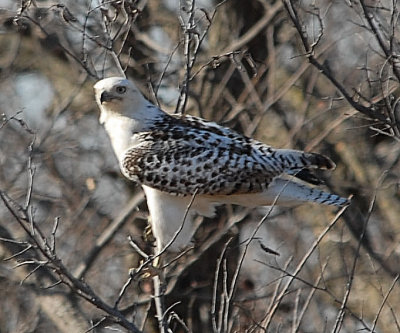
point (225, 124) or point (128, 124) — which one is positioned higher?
point (128, 124)

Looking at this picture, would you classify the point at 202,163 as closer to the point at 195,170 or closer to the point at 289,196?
the point at 195,170

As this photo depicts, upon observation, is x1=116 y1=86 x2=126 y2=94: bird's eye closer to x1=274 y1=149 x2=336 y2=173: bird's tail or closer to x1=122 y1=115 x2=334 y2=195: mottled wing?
x1=122 y1=115 x2=334 y2=195: mottled wing

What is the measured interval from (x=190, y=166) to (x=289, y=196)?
638 millimetres

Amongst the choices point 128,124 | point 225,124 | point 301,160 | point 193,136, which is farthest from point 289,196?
point 225,124

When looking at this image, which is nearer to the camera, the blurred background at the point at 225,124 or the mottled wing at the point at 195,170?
the mottled wing at the point at 195,170

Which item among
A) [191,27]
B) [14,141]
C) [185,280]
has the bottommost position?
[185,280]

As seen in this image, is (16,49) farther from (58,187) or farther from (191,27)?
(191,27)

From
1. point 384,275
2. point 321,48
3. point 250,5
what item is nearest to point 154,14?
point 250,5

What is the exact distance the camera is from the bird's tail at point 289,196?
671cm

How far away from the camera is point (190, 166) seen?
6844 millimetres

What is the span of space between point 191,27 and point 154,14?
4.23 metres

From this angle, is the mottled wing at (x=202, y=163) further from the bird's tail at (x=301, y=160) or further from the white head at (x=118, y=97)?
the white head at (x=118, y=97)

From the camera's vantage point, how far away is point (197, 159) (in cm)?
686

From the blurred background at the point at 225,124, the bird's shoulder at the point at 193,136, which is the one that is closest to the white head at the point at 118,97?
the bird's shoulder at the point at 193,136
